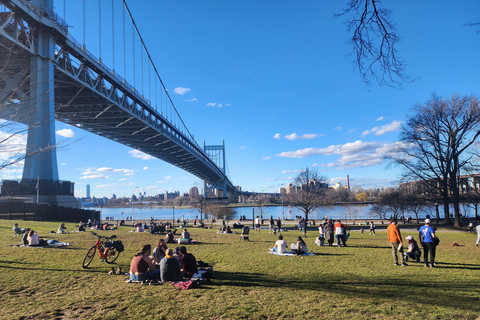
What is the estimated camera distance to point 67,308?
4.72m

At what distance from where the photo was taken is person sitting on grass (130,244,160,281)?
6.14 m

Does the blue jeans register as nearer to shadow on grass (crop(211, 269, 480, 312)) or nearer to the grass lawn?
the grass lawn

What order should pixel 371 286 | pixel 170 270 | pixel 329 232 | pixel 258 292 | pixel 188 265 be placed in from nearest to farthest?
1. pixel 258 292
2. pixel 371 286
3. pixel 170 270
4. pixel 188 265
5. pixel 329 232

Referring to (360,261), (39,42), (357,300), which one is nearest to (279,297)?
(357,300)

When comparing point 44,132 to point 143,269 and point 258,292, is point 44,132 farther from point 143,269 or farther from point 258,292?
point 258,292

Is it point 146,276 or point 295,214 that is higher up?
point 146,276

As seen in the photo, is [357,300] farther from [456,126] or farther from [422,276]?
[456,126]

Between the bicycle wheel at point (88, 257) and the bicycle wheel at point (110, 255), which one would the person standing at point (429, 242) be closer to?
the bicycle wheel at point (110, 255)

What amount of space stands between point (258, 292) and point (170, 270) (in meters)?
1.89

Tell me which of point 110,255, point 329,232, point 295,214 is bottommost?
point 295,214

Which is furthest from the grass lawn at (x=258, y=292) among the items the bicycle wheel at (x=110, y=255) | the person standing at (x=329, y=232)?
the person standing at (x=329, y=232)

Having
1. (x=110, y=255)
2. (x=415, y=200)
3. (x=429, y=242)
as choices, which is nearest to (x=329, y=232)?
(x=429, y=242)

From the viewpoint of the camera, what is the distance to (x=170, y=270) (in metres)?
6.07

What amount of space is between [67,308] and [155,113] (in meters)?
43.0
